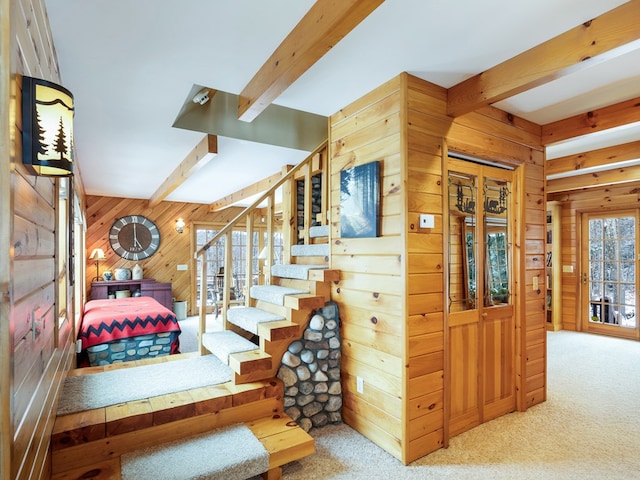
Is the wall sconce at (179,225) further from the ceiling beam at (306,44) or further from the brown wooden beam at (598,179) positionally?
the brown wooden beam at (598,179)

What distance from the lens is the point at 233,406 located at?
2334mm

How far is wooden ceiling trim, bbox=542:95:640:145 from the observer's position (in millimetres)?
2680

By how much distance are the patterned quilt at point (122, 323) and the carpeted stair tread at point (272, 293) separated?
165cm

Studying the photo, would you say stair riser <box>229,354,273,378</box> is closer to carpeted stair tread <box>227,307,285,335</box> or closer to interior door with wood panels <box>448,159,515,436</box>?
carpeted stair tread <box>227,307,285,335</box>

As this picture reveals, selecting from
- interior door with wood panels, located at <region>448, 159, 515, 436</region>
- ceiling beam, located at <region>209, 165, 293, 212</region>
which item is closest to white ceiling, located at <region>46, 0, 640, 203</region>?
interior door with wood panels, located at <region>448, 159, 515, 436</region>

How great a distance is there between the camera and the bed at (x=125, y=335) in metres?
3.91

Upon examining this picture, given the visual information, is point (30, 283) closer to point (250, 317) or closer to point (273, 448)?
point (273, 448)

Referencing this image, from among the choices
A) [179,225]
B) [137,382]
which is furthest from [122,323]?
[179,225]

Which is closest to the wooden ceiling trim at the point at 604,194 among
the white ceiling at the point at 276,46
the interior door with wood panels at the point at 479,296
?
the white ceiling at the point at 276,46

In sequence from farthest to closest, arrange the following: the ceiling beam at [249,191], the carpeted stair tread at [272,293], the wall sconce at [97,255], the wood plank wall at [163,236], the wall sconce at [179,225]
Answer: the wall sconce at [179,225]
the wood plank wall at [163,236]
the wall sconce at [97,255]
the ceiling beam at [249,191]
the carpeted stair tread at [272,293]

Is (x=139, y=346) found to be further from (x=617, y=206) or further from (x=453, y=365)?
(x=617, y=206)

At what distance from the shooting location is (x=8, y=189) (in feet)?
3.06

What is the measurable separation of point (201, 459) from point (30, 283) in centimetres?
131

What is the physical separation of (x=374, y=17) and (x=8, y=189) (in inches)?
66.0
